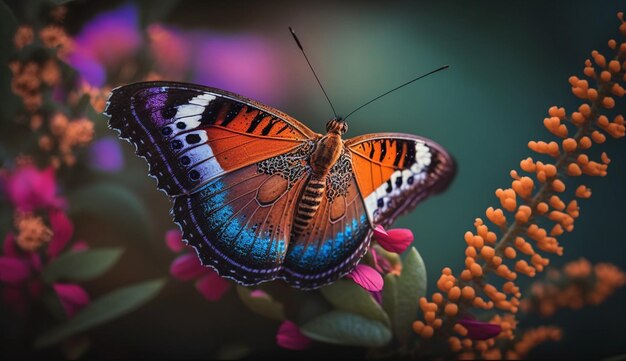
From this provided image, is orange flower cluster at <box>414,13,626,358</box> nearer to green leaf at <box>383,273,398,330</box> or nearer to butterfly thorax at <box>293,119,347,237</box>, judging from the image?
green leaf at <box>383,273,398,330</box>

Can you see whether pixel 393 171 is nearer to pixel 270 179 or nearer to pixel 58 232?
pixel 270 179

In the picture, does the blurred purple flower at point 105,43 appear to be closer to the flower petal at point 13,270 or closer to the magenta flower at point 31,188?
the magenta flower at point 31,188

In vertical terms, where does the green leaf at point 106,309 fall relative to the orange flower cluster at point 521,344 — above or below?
above

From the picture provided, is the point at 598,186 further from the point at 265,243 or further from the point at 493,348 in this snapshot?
the point at 265,243

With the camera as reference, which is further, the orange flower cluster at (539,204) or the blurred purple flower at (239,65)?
the blurred purple flower at (239,65)

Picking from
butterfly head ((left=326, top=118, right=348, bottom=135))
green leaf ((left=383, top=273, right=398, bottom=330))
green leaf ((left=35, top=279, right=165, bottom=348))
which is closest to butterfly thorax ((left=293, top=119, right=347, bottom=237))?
butterfly head ((left=326, top=118, right=348, bottom=135))

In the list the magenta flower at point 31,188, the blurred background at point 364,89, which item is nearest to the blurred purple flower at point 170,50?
the blurred background at point 364,89
